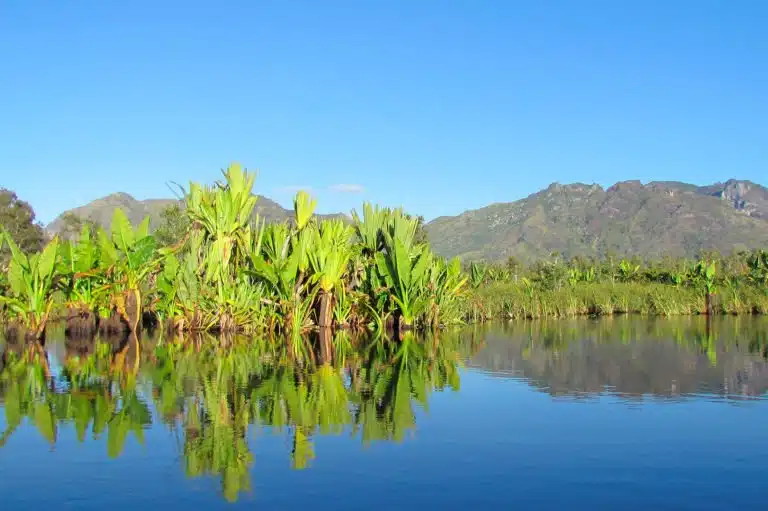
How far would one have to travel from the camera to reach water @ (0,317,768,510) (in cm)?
566

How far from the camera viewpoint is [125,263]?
18.2 m

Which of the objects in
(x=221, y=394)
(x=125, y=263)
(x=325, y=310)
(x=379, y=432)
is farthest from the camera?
(x=325, y=310)

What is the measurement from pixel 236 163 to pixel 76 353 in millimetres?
7413

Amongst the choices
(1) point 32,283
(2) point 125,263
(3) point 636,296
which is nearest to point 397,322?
(2) point 125,263

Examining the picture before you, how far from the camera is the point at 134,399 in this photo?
934 cm

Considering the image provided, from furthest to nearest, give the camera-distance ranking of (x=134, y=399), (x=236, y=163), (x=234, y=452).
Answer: (x=236, y=163)
(x=134, y=399)
(x=234, y=452)

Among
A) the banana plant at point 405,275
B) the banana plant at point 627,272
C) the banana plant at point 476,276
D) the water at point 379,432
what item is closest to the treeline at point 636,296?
the banana plant at point 476,276

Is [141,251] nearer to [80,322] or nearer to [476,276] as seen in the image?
[80,322]

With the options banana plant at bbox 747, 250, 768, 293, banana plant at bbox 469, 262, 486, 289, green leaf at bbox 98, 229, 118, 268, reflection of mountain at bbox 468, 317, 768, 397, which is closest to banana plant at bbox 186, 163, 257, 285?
green leaf at bbox 98, 229, 118, 268

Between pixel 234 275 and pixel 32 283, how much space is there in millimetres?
5333

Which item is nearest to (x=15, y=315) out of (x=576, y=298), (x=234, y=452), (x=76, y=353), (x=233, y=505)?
(x=76, y=353)

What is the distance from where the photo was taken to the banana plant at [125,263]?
1798 centimetres

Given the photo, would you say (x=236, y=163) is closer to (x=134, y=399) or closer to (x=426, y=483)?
(x=134, y=399)

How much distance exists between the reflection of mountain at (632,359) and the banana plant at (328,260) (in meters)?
4.36
